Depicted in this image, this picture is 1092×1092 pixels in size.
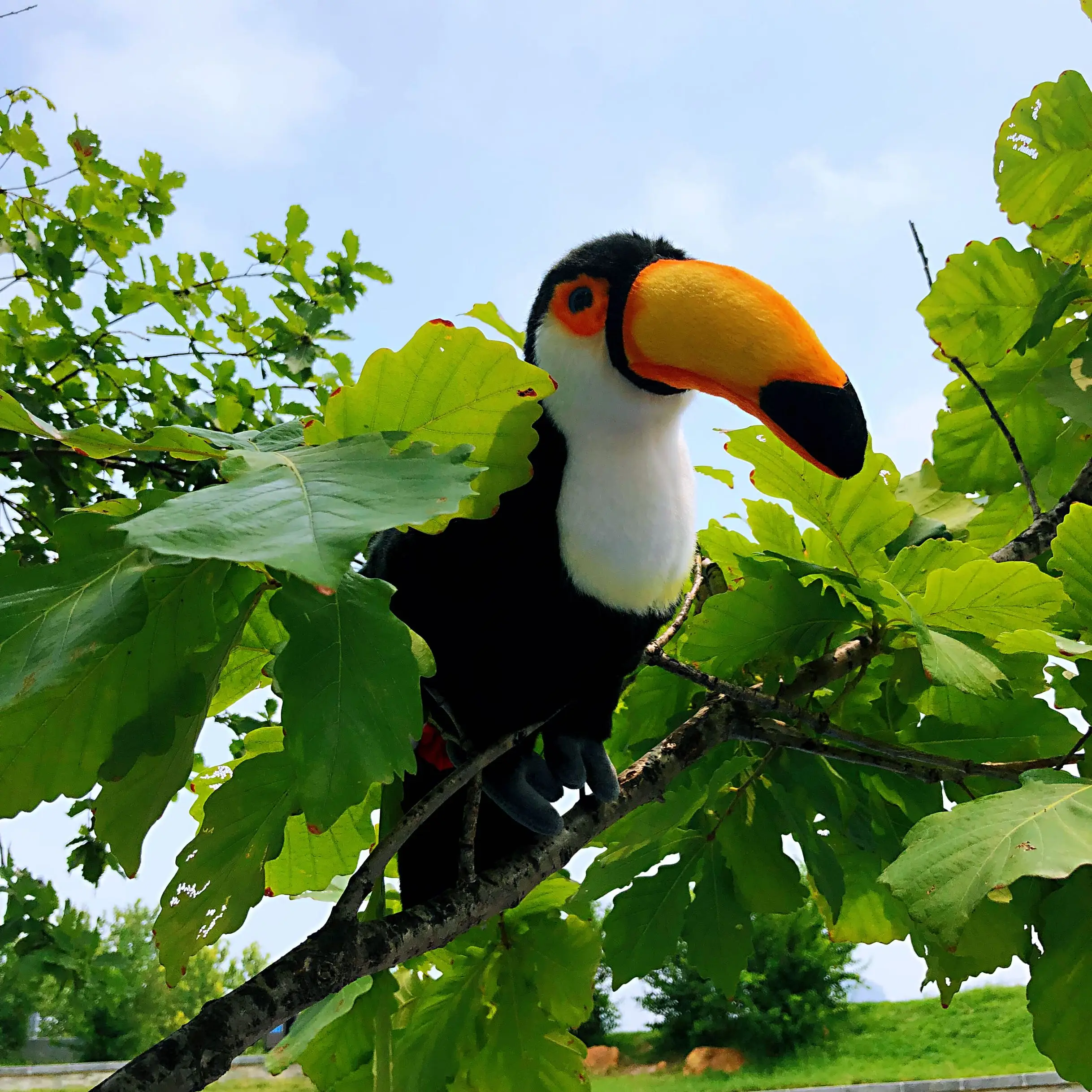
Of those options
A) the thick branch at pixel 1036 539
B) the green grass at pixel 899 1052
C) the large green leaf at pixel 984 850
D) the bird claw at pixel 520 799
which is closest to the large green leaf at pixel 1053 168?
the thick branch at pixel 1036 539

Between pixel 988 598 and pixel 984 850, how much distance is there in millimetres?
242

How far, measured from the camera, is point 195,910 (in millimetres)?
646

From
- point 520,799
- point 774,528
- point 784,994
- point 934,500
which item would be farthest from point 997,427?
point 784,994

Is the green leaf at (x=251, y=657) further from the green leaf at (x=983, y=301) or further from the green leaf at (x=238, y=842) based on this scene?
the green leaf at (x=983, y=301)

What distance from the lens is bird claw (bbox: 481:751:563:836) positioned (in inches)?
34.7

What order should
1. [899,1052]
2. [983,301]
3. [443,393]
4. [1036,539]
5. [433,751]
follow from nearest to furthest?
1. [443,393]
2. [433,751]
3. [1036,539]
4. [983,301]
5. [899,1052]

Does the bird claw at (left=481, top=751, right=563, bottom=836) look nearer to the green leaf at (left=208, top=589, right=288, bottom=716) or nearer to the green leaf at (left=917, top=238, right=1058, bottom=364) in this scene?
the green leaf at (left=208, top=589, right=288, bottom=716)

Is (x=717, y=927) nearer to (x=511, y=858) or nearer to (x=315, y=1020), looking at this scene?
(x=511, y=858)

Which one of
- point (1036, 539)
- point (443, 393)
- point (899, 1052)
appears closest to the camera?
point (443, 393)

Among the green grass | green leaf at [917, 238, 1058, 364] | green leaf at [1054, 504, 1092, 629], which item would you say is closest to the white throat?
green leaf at [1054, 504, 1092, 629]

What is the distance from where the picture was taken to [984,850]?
2.00 feet

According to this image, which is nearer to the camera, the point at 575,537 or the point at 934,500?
the point at 575,537

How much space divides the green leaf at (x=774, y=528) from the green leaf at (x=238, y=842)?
0.52m

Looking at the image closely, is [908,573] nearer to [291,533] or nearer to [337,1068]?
[291,533]
